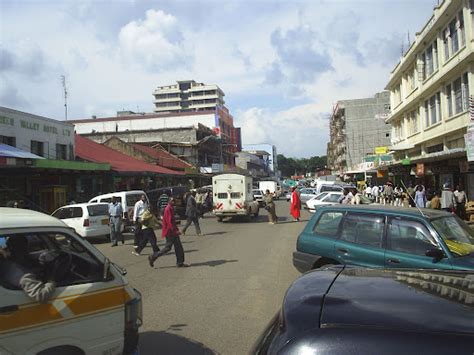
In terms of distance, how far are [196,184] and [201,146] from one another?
562 cm

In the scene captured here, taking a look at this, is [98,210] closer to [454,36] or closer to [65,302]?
[65,302]

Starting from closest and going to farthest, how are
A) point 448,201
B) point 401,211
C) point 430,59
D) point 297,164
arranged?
point 401,211 < point 448,201 < point 430,59 < point 297,164

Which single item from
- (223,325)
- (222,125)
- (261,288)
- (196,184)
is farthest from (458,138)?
(222,125)

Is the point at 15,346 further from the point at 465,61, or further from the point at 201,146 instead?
the point at 201,146

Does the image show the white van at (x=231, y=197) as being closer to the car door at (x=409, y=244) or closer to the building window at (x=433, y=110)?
the building window at (x=433, y=110)

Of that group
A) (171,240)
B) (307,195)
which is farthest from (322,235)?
(307,195)

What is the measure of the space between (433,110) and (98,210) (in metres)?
23.2

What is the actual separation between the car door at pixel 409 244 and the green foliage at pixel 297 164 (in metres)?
159

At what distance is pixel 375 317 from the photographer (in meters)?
2.29

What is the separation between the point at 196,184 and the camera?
5953 centimetres

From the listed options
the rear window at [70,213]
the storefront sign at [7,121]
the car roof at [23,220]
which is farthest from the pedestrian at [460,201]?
the storefront sign at [7,121]

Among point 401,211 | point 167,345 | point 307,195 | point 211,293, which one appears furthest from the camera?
point 307,195

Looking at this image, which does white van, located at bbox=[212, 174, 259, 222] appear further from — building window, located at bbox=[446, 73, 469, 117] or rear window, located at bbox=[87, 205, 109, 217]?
building window, located at bbox=[446, 73, 469, 117]

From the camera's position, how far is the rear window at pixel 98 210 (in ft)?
58.8
